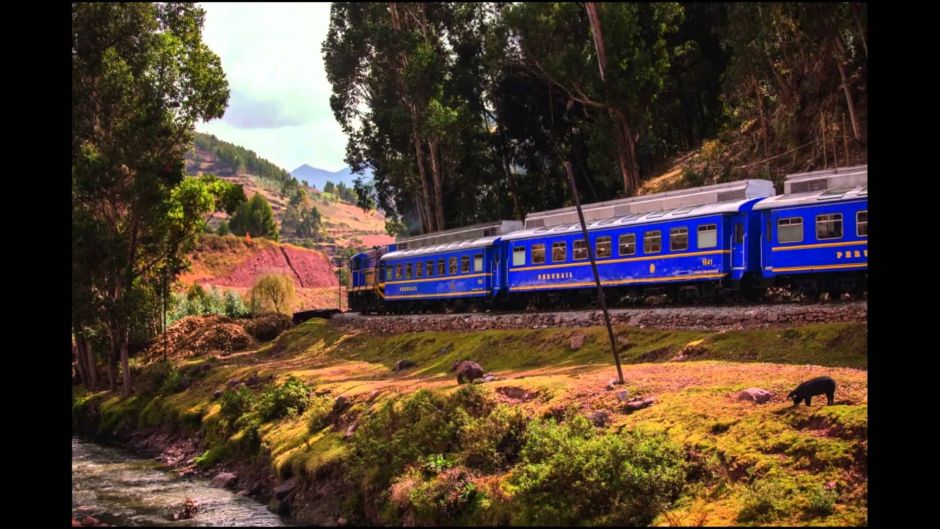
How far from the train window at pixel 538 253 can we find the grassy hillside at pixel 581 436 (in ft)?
13.7

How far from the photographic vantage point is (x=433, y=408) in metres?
19.7

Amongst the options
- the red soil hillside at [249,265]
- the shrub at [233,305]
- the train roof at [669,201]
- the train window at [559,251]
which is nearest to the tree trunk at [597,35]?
the train roof at [669,201]

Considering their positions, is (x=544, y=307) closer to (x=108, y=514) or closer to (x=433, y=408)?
(x=433, y=408)

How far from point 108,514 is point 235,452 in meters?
6.43

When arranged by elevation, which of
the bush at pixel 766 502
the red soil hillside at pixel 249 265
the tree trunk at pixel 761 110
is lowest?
the bush at pixel 766 502

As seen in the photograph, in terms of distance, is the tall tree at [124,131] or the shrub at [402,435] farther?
the tall tree at [124,131]

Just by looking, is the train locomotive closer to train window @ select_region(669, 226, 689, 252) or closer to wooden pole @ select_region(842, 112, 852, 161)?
train window @ select_region(669, 226, 689, 252)

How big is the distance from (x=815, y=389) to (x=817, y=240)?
33.4 feet

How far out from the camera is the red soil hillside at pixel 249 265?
87.8m

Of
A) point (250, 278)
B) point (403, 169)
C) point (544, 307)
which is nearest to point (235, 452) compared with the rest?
point (544, 307)

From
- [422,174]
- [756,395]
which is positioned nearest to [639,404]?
[756,395]

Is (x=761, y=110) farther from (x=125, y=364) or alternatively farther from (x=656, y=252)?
(x=125, y=364)

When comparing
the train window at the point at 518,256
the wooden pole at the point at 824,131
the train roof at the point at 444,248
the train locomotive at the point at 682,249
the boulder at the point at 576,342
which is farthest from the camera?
the wooden pole at the point at 824,131

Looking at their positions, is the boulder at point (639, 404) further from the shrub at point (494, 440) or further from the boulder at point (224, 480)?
the boulder at point (224, 480)
